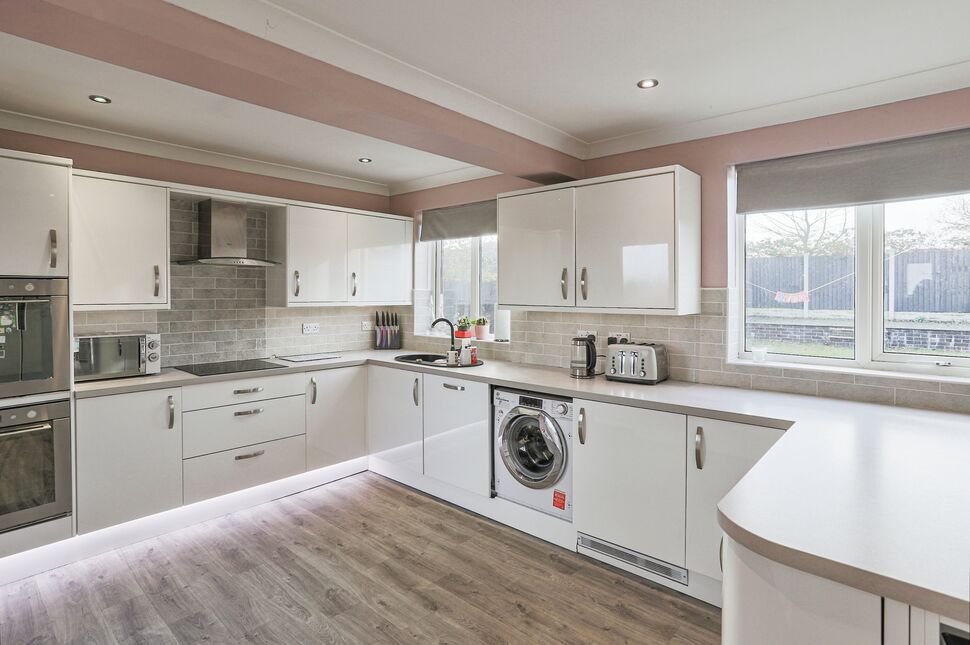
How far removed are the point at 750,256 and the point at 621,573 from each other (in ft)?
6.36

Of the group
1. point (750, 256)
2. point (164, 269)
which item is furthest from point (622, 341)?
point (164, 269)

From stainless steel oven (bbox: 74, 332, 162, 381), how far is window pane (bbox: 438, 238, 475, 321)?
2262mm

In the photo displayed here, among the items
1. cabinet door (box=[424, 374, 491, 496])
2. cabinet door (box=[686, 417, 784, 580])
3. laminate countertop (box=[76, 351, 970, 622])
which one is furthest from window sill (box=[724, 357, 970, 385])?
cabinet door (box=[424, 374, 491, 496])

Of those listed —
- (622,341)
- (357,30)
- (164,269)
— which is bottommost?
(622,341)

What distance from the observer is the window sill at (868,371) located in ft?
8.17

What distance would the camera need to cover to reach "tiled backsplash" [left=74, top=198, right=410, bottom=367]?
3.66m

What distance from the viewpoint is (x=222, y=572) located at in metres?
2.78

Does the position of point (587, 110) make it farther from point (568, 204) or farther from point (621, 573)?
point (621, 573)

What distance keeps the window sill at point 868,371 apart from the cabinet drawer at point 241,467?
9.69 ft

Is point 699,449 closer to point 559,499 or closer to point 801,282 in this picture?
point 559,499

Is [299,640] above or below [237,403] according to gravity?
below

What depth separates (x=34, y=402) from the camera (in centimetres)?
270

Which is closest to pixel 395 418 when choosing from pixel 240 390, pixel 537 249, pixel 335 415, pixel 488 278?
pixel 335 415

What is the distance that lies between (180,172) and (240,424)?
5.90ft
